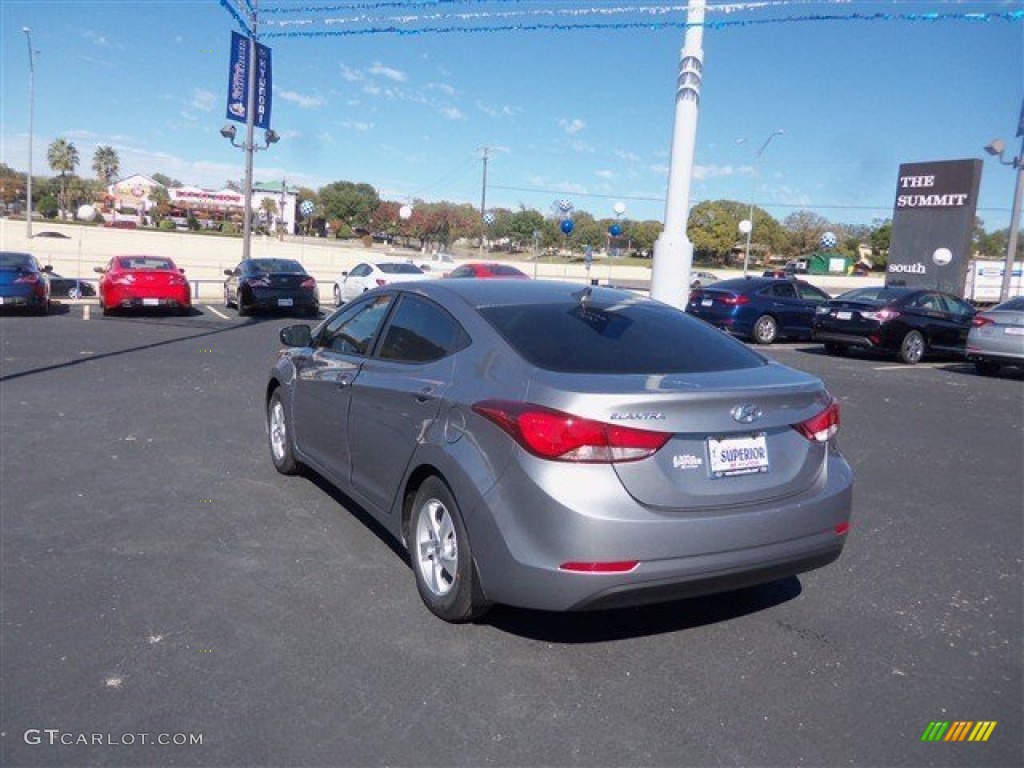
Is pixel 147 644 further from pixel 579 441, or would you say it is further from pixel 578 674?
pixel 579 441

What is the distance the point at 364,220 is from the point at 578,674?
112018 mm

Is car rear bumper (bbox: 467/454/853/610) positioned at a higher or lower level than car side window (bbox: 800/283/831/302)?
lower

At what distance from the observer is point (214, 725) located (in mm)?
3043

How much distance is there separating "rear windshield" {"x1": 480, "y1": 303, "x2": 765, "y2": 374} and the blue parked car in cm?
1428

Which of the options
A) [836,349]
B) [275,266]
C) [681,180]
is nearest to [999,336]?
[836,349]

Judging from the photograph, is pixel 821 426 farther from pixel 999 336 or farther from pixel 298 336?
pixel 999 336

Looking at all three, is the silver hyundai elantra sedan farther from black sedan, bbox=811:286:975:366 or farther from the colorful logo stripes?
black sedan, bbox=811:286:975:366

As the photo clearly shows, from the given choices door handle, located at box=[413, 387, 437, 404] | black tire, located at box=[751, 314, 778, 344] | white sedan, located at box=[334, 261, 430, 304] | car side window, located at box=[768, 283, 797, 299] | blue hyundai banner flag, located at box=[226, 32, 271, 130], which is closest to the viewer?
door handle, located at box=[413, 387, 437, 404]

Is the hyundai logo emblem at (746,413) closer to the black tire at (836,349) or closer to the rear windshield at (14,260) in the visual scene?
the black tire at (836,349)

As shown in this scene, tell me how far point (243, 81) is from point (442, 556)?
24.1 meters

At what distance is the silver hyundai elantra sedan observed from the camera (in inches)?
130

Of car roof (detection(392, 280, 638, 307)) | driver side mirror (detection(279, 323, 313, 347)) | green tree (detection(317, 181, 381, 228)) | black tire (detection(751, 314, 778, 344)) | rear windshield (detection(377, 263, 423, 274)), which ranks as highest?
green tree (detection(317, 181, 381, 228))

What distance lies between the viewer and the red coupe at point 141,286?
1800cm

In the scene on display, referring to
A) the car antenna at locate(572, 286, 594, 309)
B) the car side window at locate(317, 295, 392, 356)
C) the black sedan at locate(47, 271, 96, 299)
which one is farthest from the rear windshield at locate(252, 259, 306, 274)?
the car antenna at locate(572, 286, 594, 309)
